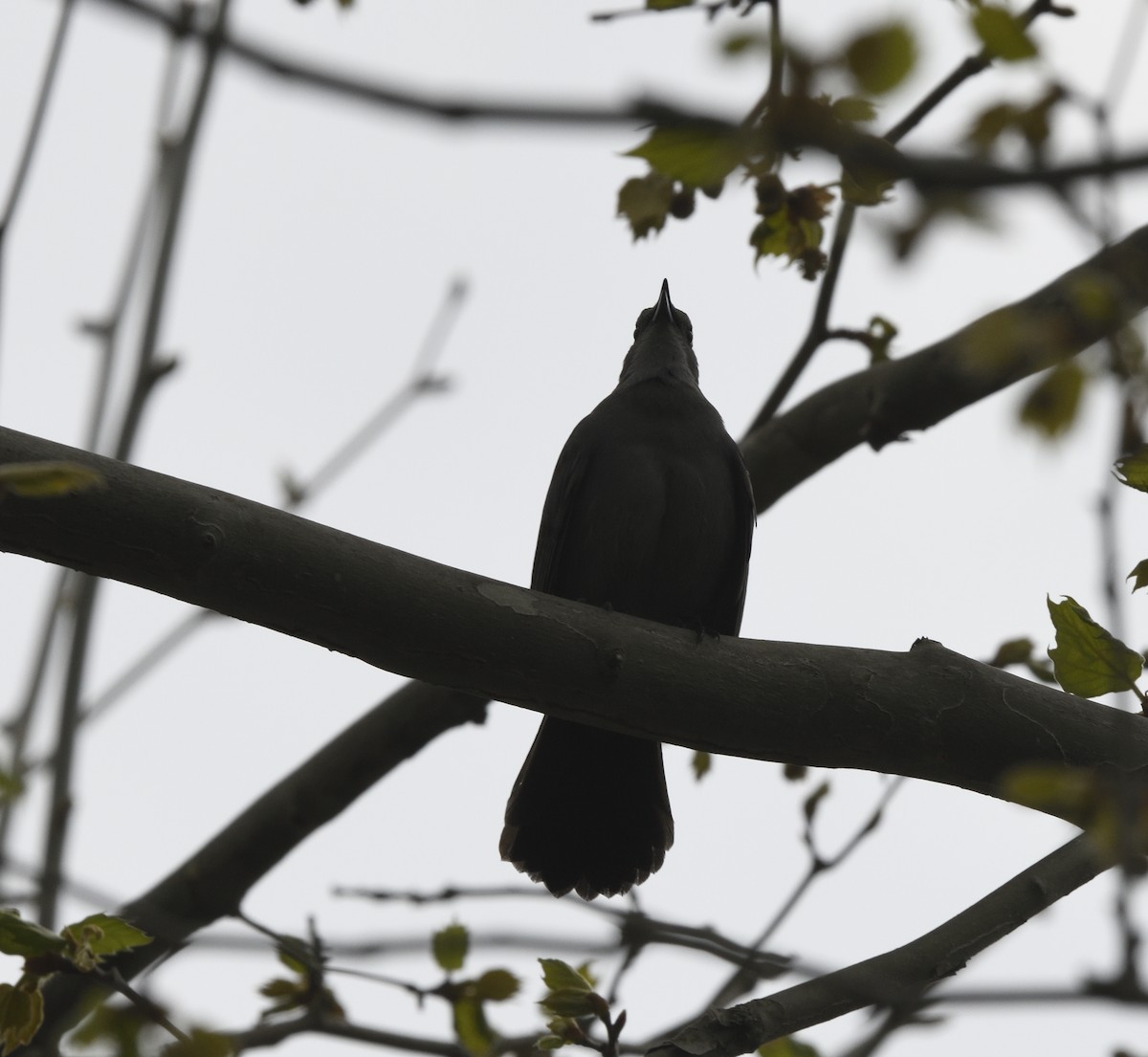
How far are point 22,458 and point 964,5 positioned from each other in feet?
7.32

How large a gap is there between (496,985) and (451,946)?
0.18 meters

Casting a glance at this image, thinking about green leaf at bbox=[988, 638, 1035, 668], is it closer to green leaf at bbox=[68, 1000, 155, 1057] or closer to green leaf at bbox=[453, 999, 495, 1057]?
green leaf at bbox=[453, 999, 495, 1057]

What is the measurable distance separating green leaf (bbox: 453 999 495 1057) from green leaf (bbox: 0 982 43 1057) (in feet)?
3.99

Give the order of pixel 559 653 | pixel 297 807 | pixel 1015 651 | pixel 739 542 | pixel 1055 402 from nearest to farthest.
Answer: pixel 1055 402, pixel 559 653, pixel 1015 651, pixel 297 807, pixel 739 542

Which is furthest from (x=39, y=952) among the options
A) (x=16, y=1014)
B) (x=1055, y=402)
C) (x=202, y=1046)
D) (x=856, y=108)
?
(x=856, y=108)

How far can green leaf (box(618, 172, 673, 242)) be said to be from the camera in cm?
418

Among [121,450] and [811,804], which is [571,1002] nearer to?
[811,804]

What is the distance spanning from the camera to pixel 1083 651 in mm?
3301

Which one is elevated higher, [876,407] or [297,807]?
[876,407]

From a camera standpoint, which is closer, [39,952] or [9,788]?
[39,952]

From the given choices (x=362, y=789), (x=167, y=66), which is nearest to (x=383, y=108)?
(x=167, y=66)

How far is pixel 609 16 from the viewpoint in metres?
3.16

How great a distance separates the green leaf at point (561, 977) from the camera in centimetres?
368

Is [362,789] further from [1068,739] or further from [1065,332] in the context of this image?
[1065,332]
